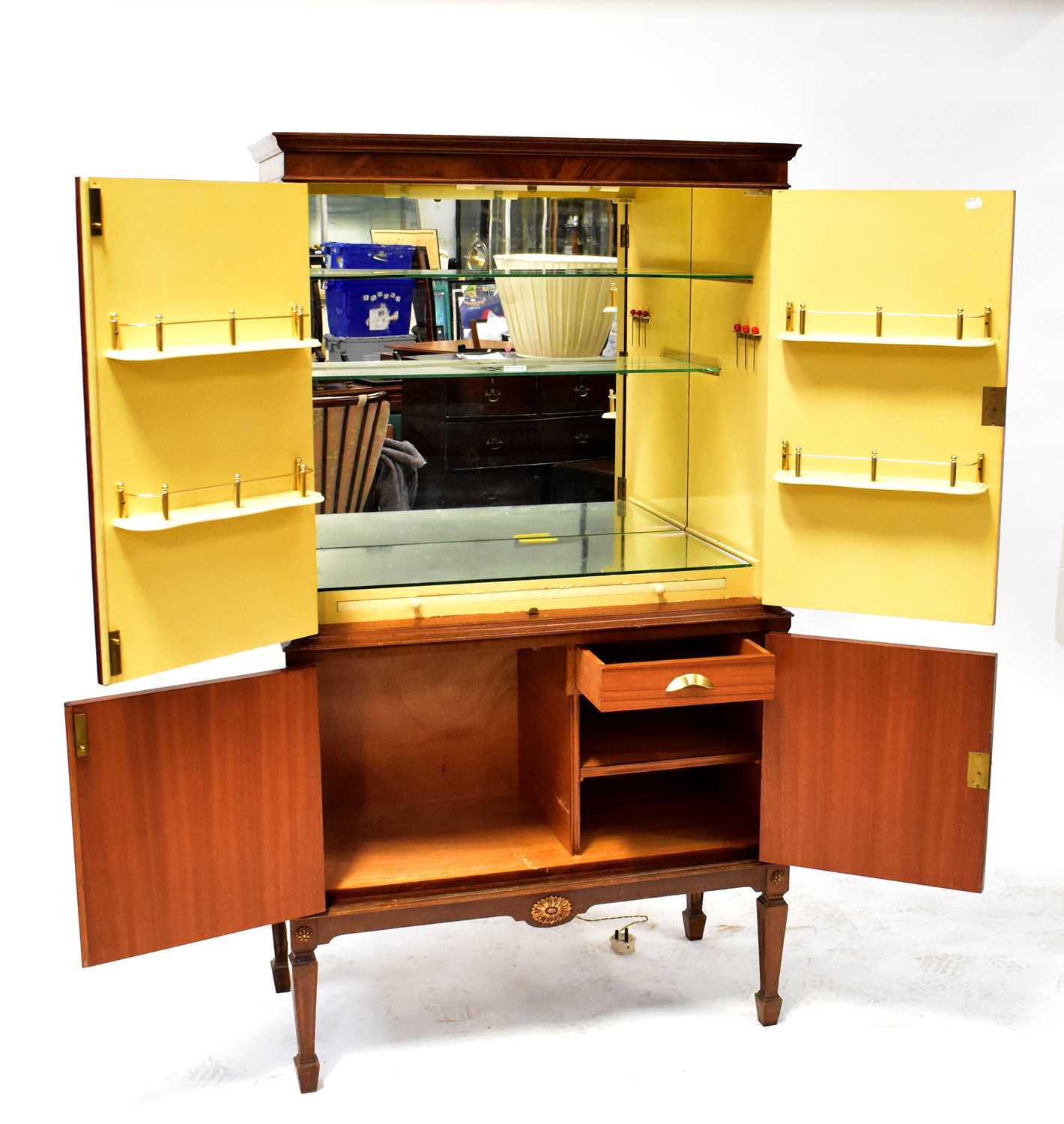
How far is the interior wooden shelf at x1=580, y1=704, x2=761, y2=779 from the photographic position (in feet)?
9.60

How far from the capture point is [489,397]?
3.03 metres

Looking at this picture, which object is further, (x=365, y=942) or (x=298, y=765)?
(x=365, y=942)

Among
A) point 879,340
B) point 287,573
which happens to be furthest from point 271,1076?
point 879,340

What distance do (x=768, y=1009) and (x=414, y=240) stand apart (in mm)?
1645

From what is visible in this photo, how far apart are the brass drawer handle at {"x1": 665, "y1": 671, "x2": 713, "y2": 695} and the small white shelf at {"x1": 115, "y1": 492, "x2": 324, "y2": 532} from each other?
0.72m

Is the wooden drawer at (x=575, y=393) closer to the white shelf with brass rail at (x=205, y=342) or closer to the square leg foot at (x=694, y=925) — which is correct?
the white shelf with brass rail at (x=205, y=342)

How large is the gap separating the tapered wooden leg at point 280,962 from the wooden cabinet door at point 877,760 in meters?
1.01

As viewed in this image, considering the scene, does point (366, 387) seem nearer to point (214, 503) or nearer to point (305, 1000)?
point (214, 503)

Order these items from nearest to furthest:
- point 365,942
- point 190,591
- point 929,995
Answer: point 190,591, point 929,995, point 365,942

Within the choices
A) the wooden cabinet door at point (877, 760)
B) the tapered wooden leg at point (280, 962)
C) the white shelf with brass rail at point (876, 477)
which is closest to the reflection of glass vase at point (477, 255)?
the white shelf with brass rail at point (876, 477)

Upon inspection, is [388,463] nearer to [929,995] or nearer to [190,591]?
[190,591]

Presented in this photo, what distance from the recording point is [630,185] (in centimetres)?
279

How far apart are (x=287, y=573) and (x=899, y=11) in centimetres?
263

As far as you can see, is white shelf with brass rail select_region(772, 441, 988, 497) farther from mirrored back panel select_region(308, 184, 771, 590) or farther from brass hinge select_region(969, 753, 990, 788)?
brass hinge select_region(969, 753, 990, 788)
